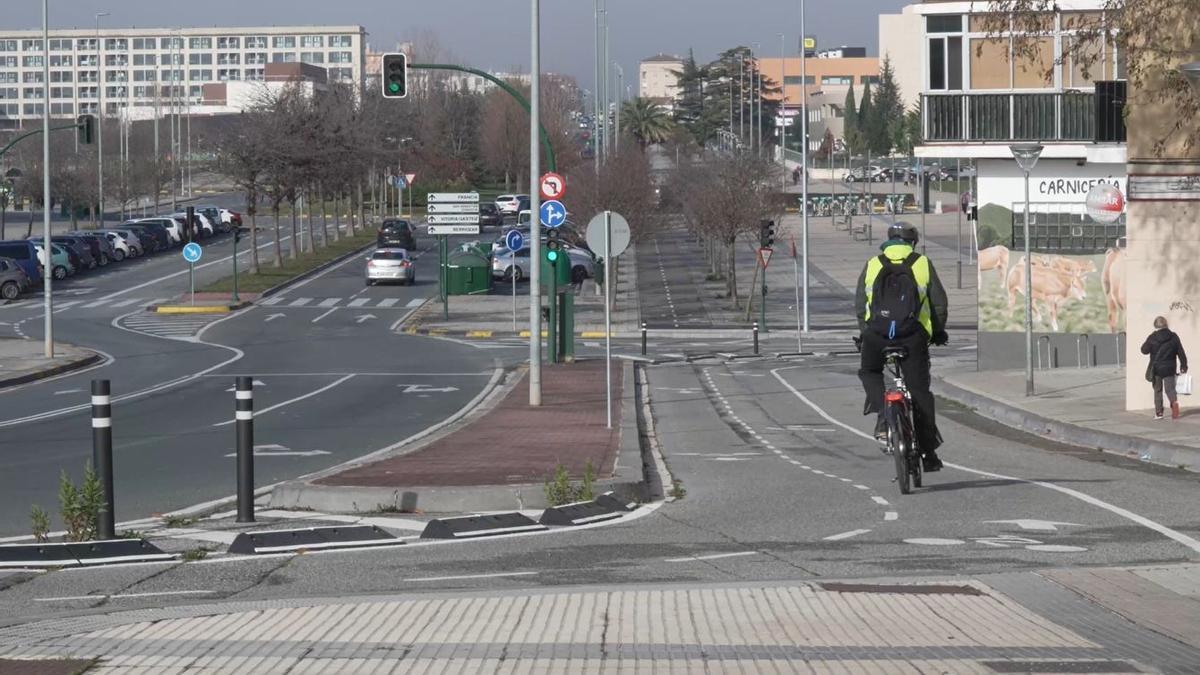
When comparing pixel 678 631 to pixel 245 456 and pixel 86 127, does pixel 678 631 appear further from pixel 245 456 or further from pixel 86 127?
→ pixel 86 127

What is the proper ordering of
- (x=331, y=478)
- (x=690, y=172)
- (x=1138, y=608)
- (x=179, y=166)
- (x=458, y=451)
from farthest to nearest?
(x=179, y=166), (x=690, y=172), (x=458, y=451), (x=331, y=478), (x=1138, y=608)

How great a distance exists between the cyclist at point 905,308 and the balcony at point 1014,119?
2316cm

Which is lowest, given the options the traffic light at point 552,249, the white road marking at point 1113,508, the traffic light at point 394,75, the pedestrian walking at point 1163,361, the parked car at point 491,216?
the white road marking at point 1113,508

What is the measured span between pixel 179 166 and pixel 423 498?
122173 millimetres

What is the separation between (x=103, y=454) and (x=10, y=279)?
181 ft

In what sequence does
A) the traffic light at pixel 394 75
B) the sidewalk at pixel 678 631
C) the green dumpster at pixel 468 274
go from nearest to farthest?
the sidewalk at pixel 678 631, the traffic light at pixel 394 75, the green dumpster at pixel 468 274

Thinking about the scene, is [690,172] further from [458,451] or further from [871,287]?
[871,287]

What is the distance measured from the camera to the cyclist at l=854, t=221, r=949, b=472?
1284cm

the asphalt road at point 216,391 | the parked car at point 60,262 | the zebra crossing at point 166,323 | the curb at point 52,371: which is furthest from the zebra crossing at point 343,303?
the curb at point 52,371

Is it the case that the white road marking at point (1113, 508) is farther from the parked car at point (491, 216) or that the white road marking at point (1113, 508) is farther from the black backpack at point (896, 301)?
the parked car at point (491, 216)

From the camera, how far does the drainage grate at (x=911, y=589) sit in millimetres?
8695

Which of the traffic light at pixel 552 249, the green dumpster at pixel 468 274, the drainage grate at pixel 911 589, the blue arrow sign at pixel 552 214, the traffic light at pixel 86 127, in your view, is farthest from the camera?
the green dumpster at pixel 468 274

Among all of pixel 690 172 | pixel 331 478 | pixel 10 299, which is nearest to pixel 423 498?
pixel 331 478

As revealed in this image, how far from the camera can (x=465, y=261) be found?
6425cm
